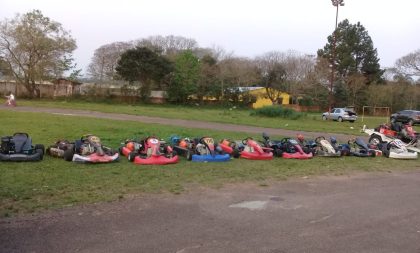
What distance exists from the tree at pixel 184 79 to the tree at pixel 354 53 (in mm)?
28587

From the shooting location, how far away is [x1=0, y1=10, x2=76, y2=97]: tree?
178ft

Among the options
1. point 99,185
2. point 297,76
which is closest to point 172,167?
point 99,185

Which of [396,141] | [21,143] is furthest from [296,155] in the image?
[21,143]

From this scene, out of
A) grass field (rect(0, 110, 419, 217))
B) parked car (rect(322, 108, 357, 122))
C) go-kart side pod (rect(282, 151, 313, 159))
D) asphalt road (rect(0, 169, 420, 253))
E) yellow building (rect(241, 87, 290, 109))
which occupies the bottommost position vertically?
asphalt road (rect(0, 169, 420, 253))

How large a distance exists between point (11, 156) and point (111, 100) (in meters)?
49.4

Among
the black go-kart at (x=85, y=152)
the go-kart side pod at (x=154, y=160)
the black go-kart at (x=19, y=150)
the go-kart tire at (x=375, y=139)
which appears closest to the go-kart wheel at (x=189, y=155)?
the go-kart side pod at (x=154, y=160)

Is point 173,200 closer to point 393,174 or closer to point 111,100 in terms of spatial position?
point 393,174

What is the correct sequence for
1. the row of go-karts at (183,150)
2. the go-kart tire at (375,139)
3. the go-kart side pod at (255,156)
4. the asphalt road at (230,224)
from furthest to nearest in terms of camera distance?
the go-kart tire at (375,139), the go-kart side pod at (255,156), the row of go-karts at (183,150), the asphalt road at (230,224)

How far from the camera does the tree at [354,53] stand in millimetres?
81750

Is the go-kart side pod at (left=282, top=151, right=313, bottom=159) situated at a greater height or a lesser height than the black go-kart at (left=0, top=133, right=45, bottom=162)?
lesser

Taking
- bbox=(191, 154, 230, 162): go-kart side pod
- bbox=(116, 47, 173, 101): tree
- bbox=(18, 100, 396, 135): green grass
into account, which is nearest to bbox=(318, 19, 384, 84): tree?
bbox=(116, 47, 173, 101): tree

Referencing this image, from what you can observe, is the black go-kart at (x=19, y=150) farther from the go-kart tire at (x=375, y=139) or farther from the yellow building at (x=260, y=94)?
the yellow building at (x=260, y=94)

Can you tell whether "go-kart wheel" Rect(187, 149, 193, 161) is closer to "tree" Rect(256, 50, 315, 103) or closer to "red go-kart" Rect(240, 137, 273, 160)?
→ "red go-kart" Rect(240, 137, 273, 160)

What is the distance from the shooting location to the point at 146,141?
1249cm
